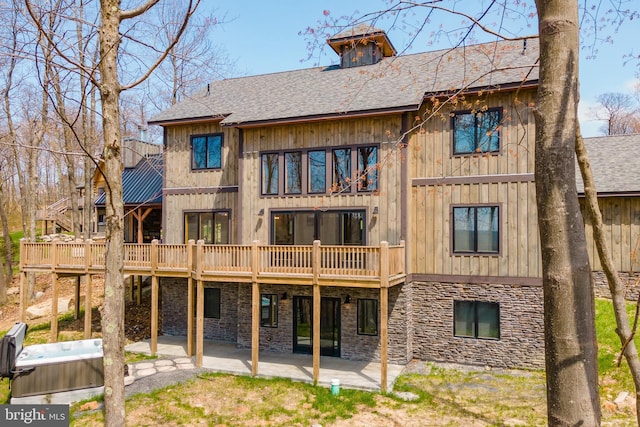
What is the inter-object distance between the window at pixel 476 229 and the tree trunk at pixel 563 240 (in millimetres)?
11206

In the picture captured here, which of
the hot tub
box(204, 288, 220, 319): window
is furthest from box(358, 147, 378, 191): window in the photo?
the hot tub

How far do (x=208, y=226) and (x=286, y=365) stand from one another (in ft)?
19.4

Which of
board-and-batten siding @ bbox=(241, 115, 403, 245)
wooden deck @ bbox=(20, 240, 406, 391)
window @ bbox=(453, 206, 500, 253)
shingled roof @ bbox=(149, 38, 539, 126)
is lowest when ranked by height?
wooden deck @ bbox=(20, 240, 406, 391)

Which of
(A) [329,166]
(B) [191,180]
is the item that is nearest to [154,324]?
(B) [191,180]

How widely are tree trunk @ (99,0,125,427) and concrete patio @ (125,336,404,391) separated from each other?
7.20 meters

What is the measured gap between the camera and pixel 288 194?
48.3 feet

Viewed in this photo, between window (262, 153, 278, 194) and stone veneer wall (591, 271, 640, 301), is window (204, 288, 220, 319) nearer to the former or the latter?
window (262, 153, 278, 194)

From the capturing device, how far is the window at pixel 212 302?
1689cm

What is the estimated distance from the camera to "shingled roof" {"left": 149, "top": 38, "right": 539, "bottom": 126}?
13.4m

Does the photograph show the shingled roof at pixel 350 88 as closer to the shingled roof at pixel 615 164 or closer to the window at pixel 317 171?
the window at pixel 317 171

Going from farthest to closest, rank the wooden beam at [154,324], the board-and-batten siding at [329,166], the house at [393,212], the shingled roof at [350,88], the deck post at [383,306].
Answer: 1. the wooden beam at [154,324]
2. the board-and-batten siding at [329,166]
3. the shingled roof at [350,88]
4. the house at [393,212]
5. the deck post at [383,306]

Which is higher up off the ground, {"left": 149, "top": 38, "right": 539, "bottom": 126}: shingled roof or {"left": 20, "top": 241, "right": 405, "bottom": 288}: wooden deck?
{"left": 149, "top": 38, "right": 539, "bottom": 126}: shingled roof

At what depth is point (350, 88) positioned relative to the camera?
619 inches

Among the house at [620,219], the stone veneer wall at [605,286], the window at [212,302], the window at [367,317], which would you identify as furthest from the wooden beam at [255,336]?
the stone veneer wall at [605,286]
